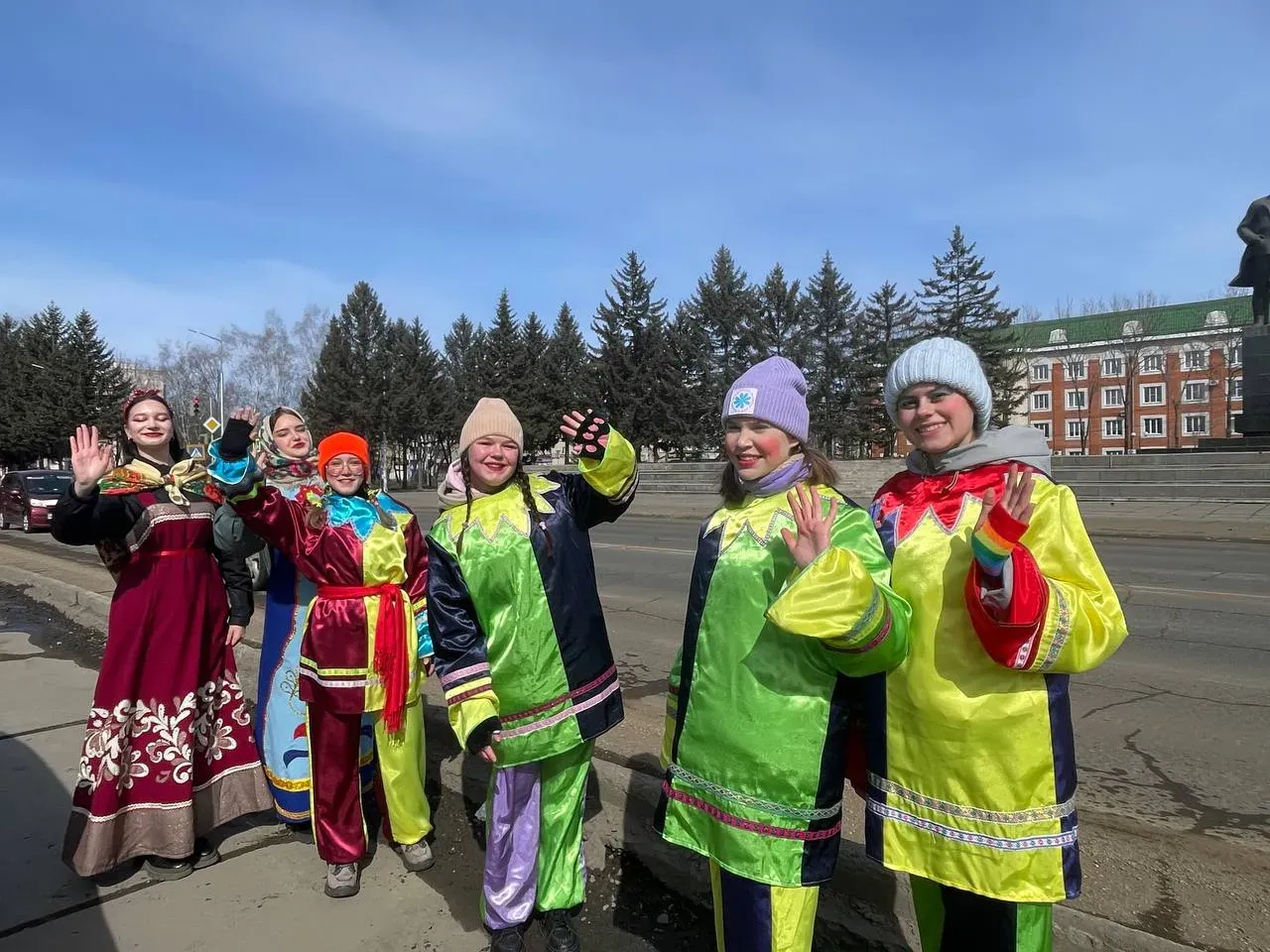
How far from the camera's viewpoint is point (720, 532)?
2.25m

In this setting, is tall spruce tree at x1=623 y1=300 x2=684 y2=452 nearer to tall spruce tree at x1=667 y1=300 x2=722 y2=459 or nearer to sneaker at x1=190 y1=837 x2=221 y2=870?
tall spruce tree at x1=667 y1=300 x2=722 y2=459

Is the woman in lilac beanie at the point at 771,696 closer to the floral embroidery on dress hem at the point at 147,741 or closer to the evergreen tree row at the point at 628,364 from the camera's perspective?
the floral embroidery on dress hem at the point at 147,741

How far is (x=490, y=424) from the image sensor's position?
2.82 meters

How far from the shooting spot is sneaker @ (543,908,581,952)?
2.70 meters

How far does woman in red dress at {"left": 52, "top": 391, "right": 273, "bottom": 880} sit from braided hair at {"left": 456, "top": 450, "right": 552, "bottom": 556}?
1.35 meters

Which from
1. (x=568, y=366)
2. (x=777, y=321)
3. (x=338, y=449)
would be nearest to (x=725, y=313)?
(x=777, y=321)

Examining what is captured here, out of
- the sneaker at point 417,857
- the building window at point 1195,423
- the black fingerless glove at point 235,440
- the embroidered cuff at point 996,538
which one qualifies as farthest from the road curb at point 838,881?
the building window at point 1195,423

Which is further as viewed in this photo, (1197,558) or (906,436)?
(1197,558)

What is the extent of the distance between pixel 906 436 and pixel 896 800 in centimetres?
93

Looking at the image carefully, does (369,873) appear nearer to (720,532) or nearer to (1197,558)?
(720,532)

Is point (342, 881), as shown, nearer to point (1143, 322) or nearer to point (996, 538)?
point (996, 538)

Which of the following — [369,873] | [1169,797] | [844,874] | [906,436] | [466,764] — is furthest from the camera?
[466,764]

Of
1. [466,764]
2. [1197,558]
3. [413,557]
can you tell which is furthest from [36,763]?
[1197,558]

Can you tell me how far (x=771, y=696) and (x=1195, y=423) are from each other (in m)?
75.5
